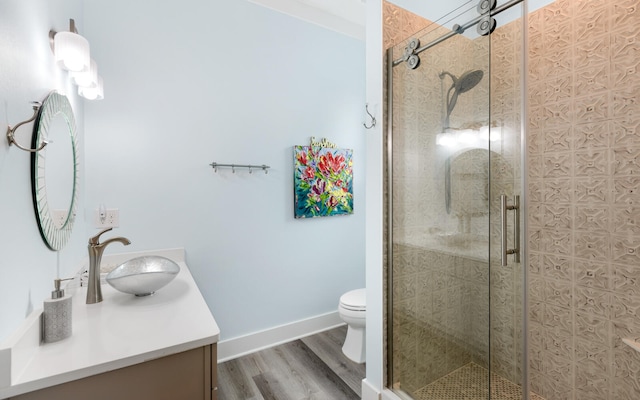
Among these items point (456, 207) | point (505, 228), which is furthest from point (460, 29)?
point (505, 228)

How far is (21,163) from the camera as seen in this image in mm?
961

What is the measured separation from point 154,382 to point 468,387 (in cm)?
148

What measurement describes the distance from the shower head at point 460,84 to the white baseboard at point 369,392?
5.06 feet

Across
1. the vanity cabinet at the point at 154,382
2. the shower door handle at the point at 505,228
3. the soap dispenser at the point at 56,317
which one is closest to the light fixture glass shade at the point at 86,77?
the soap dispenser at the point at 56,317

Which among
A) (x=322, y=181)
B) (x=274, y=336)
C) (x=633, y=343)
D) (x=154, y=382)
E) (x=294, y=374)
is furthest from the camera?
(x=322, y=181)

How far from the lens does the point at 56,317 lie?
37.9 inches

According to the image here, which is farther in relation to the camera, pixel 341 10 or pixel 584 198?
pixel 341 10

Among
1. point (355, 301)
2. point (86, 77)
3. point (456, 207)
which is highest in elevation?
point (86, 77)

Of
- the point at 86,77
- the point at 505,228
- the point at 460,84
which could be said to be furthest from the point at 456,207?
the point at 86,77

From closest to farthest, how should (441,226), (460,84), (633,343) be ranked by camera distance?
(633,343) → (460,84) → (441,226)

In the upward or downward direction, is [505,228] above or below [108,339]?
above

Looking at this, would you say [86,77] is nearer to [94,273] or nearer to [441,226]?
[94,273]

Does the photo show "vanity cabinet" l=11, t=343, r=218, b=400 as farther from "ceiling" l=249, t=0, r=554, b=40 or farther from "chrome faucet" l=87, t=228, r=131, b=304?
"ceiling" l=249, t=0, r=554, b=40

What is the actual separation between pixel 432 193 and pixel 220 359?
1.93m
